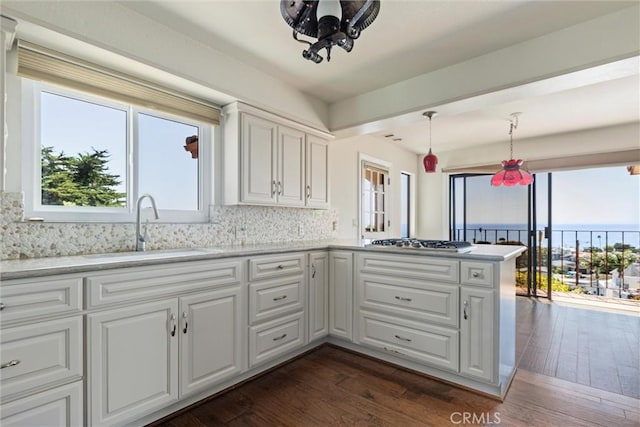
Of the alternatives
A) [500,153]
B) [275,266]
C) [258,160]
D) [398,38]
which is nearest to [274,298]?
[275,266]

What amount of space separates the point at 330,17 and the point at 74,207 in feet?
6.25

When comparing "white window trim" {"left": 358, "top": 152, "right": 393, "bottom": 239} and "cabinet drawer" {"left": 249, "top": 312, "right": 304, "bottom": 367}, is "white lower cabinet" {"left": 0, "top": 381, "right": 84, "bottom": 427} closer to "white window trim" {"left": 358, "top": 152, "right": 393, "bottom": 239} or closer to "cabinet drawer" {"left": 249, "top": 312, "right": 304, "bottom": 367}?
"cabinet drawer" {"left": 249, "top": 312, "right": 304, "bottom": 367}

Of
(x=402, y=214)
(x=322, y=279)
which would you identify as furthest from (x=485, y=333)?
(x=402, y=214)

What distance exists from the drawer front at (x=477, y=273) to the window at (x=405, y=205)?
3461 millimetres

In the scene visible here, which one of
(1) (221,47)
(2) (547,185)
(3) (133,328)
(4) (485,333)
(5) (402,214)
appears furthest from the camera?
(5) (402,214)

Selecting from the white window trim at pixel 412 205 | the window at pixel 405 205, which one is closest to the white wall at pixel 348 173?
the window at pixel 405 205

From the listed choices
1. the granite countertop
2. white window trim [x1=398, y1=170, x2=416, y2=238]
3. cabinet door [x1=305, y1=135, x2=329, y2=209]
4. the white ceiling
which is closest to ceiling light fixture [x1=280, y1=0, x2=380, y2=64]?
the white ceiling

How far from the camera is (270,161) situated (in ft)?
9.21

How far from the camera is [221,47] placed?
2361mm

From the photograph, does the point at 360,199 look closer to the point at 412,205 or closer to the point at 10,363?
the point at 412,205

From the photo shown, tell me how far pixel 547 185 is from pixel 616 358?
2.87 meters

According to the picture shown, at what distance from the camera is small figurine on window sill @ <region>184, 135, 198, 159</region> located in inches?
103

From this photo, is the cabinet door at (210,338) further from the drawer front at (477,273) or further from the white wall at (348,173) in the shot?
the white wall at (348,173)

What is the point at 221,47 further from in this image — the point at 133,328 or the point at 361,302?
the point at 361,302
